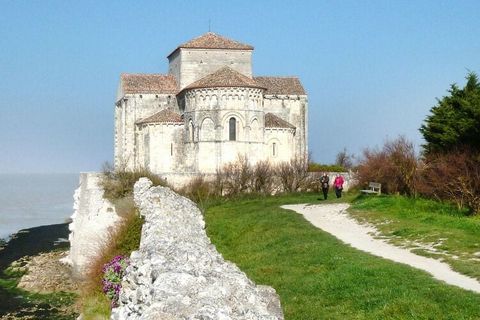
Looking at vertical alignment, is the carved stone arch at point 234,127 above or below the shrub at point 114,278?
above

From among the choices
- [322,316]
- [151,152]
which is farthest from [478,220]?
[151,152]

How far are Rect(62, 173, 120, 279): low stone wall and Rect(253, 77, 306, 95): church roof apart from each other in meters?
16.4

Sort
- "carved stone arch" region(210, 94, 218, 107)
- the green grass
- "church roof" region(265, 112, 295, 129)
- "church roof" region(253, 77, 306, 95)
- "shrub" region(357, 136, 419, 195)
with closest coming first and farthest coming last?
1. the green grass
2. "shrub" region(357, 136, 419, 195)
3. "carved stone arch" region(210, 94, 218, 107)
4. "church roof" region(265, 112, 295, 129)
5. "church roof" region(253, 77, 306, 95)

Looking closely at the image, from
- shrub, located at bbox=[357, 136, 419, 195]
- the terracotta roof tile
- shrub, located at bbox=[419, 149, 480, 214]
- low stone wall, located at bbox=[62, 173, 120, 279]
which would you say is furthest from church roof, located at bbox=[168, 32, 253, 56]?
shrub, located at bbox=[419, 149, 480, 214]

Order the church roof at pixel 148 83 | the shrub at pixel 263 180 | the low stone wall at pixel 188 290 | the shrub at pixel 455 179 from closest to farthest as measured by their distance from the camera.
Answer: the low stone wall at pixel 188 290 → the shrub at pixel 455 179 → the shrub at pixel 263 180 → the church roof at pixel 148 83

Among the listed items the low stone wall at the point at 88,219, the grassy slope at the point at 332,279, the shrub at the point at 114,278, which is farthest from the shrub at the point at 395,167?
the shrub at the point at 114,278

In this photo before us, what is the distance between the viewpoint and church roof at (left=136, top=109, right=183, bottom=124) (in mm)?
44969

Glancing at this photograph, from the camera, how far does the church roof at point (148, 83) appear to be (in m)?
47.4

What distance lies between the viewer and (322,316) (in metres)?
11.9

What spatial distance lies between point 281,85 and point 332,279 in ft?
120

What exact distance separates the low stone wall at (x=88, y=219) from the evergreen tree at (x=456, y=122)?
1338 centimetres

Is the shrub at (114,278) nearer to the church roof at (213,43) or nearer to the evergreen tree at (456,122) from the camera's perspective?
the evergreen tree at (456,122)

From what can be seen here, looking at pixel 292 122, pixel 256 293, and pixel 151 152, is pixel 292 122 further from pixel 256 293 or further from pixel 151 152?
pixel 256 293

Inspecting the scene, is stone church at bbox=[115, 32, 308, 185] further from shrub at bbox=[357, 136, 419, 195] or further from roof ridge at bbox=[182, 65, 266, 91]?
shrub at bbox=[357, 136, 419, 195]
